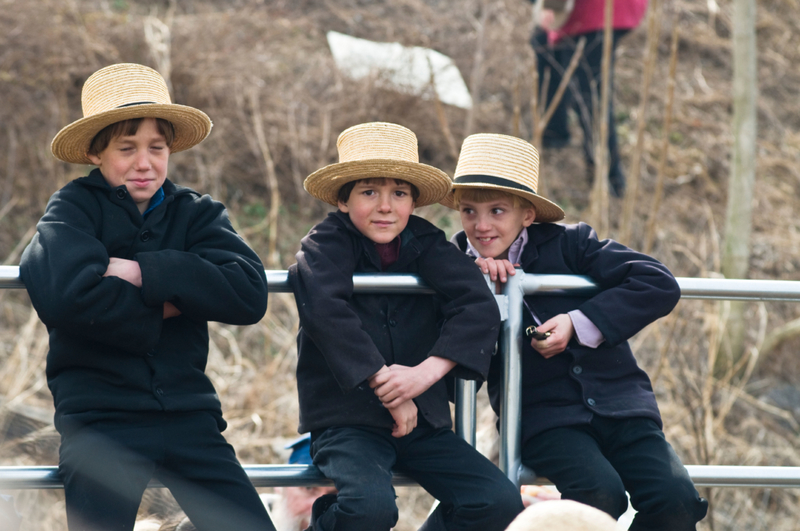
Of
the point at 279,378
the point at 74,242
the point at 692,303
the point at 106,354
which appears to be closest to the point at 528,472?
the point at 106,354

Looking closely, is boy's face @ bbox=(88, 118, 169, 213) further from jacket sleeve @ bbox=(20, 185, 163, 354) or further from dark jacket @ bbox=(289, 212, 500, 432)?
dark jacket @ bbox=(289, 212, 500, 432)

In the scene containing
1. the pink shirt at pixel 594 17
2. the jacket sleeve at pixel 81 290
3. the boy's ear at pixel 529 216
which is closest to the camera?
the jacket sleeve at pixel 81 290

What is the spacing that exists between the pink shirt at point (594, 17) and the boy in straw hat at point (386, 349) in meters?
4.66

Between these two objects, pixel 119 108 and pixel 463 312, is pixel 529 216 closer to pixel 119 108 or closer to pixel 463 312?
pixel 463 312

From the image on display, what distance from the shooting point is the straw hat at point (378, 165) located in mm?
2723

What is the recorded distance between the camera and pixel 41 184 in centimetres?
750

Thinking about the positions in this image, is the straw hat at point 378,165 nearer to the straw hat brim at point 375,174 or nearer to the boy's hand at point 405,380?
the straw hat brim at point 375,174

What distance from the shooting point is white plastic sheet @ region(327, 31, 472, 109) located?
820 cm

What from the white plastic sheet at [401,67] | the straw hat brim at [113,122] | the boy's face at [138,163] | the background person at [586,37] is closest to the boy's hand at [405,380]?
the boy's face at [138,163]

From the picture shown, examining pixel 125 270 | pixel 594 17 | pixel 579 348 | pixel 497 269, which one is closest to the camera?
pixel 125 270

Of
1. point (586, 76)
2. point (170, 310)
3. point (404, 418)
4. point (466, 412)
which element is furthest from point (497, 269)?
point (586, 76)

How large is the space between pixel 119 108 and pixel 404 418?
122 centimetres

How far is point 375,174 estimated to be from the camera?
9.01 ft

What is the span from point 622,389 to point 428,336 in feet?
2.16
